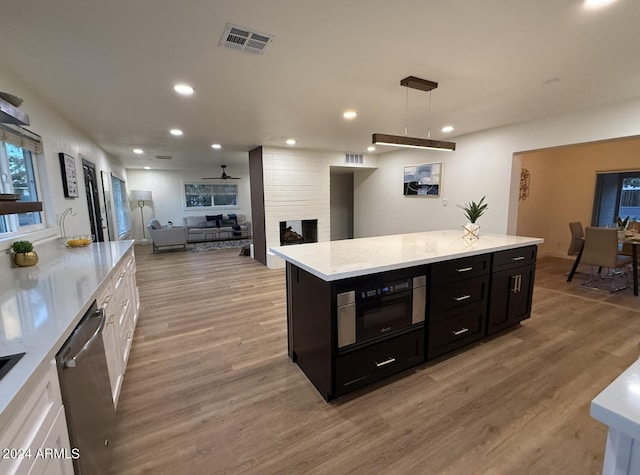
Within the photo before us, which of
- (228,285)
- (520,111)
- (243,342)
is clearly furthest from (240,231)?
(520,111)

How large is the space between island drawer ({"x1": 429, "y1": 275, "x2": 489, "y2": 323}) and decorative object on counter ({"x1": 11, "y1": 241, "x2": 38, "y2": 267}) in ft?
10.0

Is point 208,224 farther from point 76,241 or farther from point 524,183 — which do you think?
point 524,183

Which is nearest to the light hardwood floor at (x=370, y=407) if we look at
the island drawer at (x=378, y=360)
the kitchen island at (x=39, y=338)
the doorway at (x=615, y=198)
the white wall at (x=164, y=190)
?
the island drawer at (x=378, y=360)

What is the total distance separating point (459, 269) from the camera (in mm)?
2377

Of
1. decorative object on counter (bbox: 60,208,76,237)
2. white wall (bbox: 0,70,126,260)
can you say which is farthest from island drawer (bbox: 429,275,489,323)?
decorative object on counter (bbox: 60,208,76,237)

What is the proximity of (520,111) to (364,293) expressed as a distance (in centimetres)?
337

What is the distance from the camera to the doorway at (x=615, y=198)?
18.1 feet

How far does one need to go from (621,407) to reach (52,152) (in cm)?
440

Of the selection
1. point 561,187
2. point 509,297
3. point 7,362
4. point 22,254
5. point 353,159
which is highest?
point 353,159

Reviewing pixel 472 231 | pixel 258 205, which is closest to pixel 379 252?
pixel 472 231

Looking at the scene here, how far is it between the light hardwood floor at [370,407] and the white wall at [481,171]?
2066mm

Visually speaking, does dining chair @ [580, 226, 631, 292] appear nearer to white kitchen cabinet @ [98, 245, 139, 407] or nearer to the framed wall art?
the framed wall art

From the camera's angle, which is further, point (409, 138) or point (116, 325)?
point (409, 138)

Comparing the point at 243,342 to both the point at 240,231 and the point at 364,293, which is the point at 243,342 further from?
the point at 240,231
